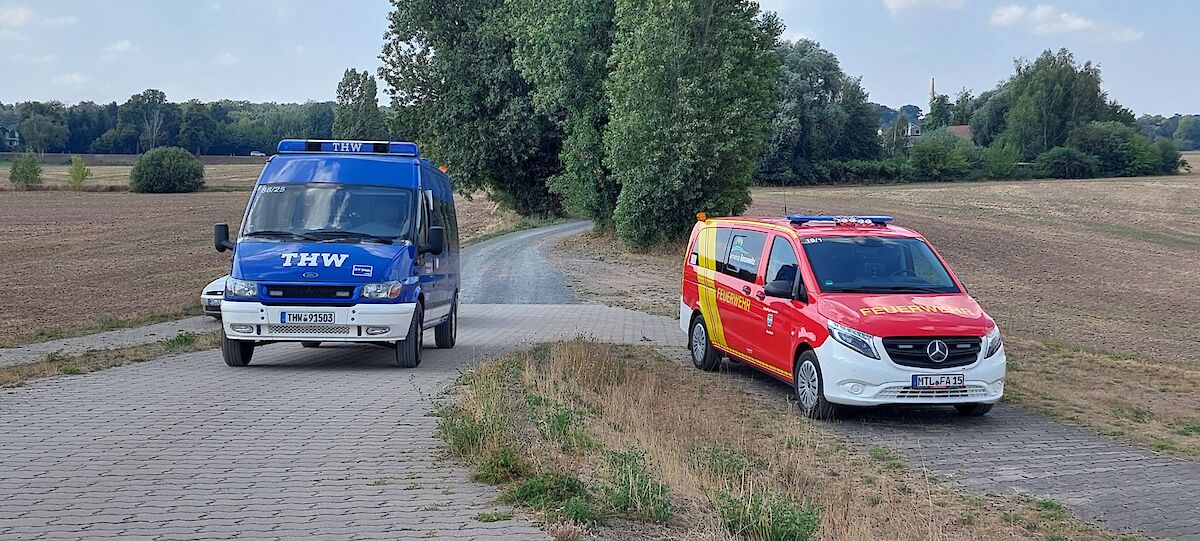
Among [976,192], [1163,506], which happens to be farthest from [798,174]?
[1163,506]

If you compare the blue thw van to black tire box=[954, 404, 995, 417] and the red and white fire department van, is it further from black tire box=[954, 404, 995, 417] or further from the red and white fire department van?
black tire box=[954, 404, 995, 417]

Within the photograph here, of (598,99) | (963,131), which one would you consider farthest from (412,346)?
(963,131)

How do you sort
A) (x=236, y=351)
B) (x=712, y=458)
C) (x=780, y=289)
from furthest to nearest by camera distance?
1. (x=236, y=351)
2. (x=780, y=289)
3. (x=712, y=458)

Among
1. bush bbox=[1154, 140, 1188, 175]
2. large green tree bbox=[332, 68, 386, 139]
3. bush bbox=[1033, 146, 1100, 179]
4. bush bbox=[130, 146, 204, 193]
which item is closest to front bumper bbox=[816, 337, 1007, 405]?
large green tree bbox=[332, 68, 386, 139]

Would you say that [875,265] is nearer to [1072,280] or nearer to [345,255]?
[345,255]

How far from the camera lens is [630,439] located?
8258 mm

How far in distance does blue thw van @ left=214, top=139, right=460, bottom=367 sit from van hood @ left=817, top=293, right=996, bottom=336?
478 cm

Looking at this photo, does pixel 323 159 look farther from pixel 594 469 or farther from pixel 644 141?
pixel 644 141

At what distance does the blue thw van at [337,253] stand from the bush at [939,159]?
8917 centimetres

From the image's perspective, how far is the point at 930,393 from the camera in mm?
10258

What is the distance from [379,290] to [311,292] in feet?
2.35

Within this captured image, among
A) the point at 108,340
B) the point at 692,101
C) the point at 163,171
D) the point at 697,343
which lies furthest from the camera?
the point at 163,171

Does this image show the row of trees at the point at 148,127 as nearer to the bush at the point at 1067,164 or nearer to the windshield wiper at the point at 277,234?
the bush at the point at 1067,164

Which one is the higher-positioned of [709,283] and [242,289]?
[242,289]
